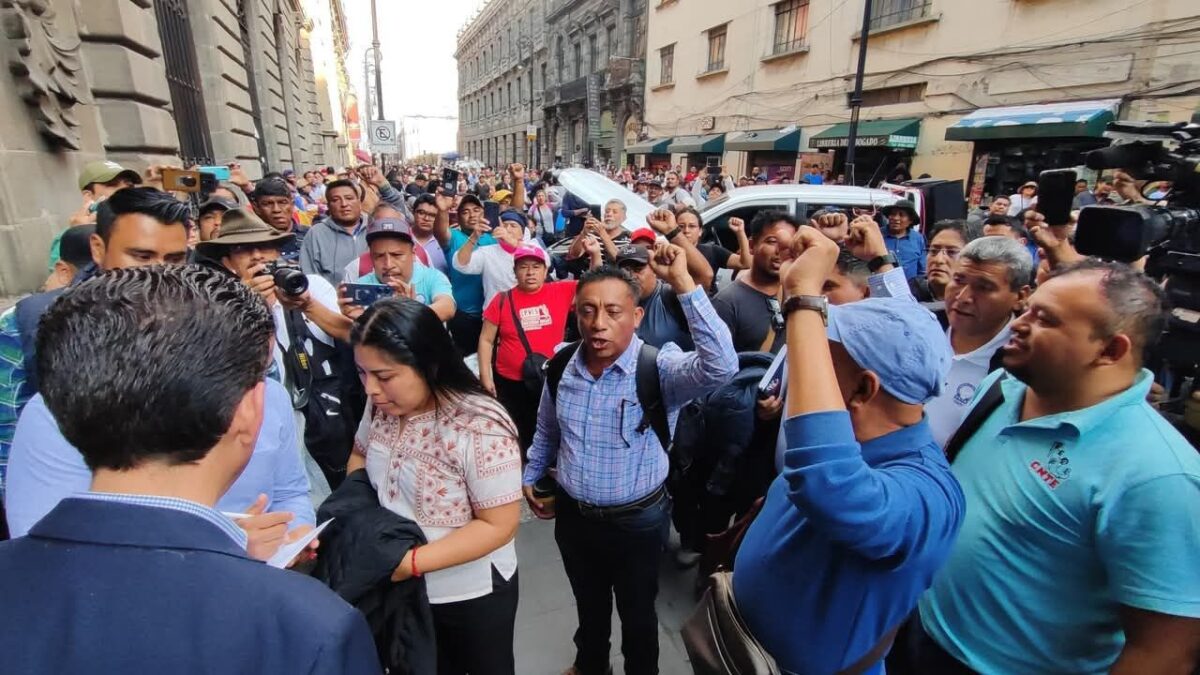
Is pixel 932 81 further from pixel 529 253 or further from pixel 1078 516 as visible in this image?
pixel 1078 516

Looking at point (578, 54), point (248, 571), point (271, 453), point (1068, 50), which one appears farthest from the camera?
point (578, 54)

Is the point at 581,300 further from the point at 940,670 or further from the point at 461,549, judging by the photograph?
the point at 940,670

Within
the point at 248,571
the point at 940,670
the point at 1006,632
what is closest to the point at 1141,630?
the point at 1006,632

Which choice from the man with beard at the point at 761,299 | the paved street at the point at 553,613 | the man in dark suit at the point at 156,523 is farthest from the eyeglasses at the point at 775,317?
the man in dark suit at the point at 156,523

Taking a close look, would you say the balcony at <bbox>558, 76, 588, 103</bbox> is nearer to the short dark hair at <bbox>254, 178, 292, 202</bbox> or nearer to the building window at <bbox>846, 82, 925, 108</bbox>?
the building window at <bbox>846, 82, 925, 108</bbox>

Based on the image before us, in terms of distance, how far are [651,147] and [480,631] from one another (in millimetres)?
24470

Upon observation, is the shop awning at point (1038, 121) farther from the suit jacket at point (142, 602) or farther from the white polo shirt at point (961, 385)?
the suit jacket at point (142, 602)

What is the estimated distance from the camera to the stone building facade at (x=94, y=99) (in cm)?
430

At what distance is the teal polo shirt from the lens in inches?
48.3

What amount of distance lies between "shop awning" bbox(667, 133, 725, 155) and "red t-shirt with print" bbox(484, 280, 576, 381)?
18.8m

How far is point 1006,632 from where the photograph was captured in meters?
1.48

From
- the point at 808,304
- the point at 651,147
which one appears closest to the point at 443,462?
the point at 808,304

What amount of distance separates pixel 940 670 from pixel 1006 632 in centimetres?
26

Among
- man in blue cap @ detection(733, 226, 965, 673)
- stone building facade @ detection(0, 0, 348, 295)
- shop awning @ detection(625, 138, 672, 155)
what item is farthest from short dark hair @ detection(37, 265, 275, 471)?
shop awning @ detection(625, 138, 672, 155)
